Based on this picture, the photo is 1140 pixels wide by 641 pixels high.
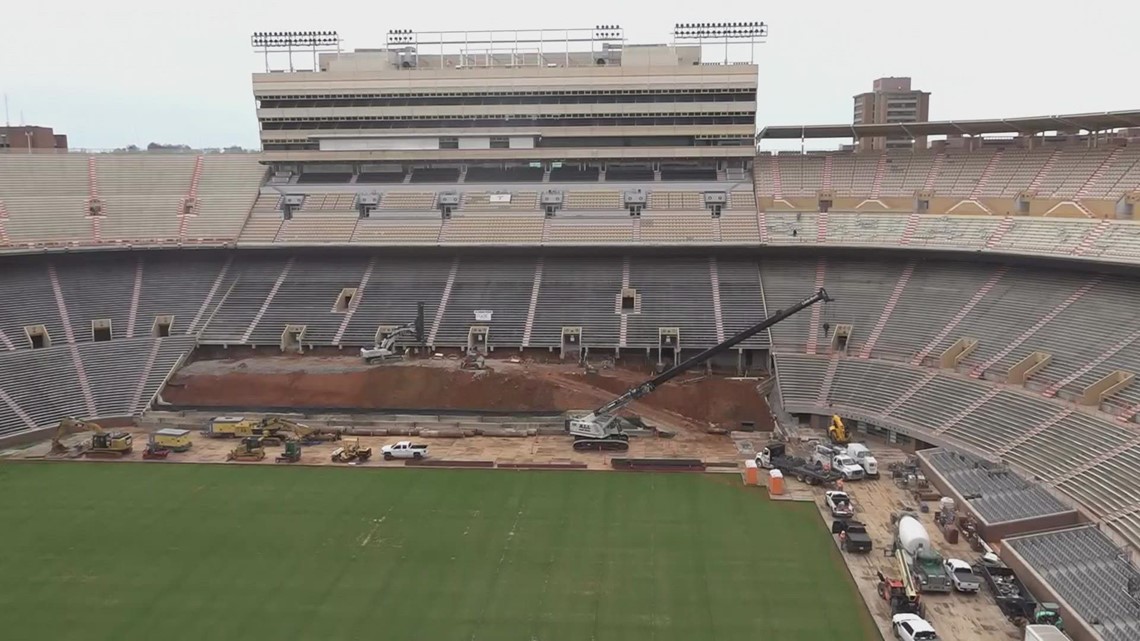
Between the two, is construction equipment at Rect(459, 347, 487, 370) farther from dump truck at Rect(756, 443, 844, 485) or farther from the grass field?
dump truck at Rect(756, 443, 844, 485)

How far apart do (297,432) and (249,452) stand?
2806 mm

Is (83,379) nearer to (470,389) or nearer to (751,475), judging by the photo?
(470,389)

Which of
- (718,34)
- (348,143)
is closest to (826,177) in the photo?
(718,34)

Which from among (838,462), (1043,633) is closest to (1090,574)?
(1043,633)

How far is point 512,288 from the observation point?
154 ft

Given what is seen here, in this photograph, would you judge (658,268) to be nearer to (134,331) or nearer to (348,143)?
(348,143)

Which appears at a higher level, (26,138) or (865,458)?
(26,138)

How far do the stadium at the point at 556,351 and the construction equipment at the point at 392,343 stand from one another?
41 centimetres

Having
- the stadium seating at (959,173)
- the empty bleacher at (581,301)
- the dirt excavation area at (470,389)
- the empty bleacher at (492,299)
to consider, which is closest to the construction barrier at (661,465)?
the dirt excavation area at (470,389)

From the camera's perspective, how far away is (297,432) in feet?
117

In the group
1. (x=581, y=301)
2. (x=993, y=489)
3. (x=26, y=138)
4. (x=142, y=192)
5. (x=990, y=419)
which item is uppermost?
(x=26, y=138)

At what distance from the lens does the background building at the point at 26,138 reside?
59850 millimetres

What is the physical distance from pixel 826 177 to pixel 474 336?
25205 millimetres

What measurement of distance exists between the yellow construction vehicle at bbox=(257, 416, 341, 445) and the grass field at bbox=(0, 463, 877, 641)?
3.78 m
